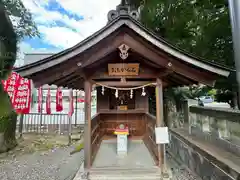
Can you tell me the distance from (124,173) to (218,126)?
2903mm

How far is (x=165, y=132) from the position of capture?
3.50m

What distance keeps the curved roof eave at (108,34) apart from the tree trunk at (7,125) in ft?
18.3

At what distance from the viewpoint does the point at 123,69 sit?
12.5 feet

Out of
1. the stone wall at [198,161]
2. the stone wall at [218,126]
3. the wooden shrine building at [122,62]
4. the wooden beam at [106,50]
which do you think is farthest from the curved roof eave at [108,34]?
the stone wall at [198,161]

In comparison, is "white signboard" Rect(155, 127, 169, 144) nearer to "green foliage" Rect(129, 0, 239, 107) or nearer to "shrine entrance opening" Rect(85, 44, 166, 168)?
"shrine entrance opening" Rect(85, 44, 166, 168)

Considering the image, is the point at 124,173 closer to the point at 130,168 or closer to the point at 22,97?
the point at 130,168

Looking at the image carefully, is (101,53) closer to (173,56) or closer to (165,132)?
(173,56)

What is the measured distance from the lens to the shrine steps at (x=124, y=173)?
11.8ft

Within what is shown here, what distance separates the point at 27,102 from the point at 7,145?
97.0 inches

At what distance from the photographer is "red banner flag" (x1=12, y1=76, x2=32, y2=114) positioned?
27.7 ft

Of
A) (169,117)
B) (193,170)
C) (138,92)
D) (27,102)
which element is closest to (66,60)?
(138,92)

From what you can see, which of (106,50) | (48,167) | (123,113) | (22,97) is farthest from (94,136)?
(22,97)

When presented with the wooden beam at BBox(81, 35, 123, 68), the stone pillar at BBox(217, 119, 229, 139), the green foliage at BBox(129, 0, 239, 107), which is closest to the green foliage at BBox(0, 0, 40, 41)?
the green foliage at BBox(129, 0, 239, 107)

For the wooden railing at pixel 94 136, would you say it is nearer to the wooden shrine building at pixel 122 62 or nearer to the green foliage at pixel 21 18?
the wooden shrine building at pixel 122 62
